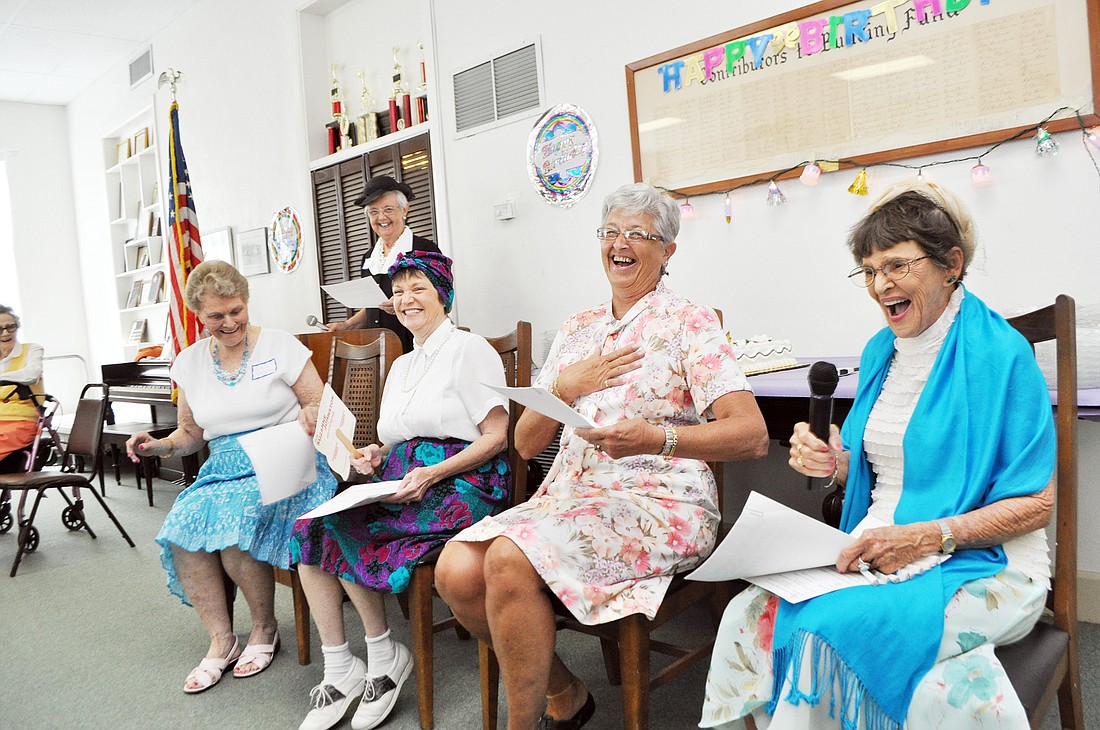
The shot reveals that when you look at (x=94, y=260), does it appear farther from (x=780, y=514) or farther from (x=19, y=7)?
(x=780, y=514)

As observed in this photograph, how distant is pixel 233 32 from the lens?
5.75 m

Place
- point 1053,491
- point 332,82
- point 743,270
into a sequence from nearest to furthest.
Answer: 1. point 1053,491
2. point 743,270
3. point 332,82

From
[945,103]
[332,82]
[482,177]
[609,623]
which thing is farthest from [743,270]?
[332,82]

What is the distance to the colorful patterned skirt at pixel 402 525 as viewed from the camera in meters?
2.01

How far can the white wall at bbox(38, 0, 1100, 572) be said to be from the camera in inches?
96.4

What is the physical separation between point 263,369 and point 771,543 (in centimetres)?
183

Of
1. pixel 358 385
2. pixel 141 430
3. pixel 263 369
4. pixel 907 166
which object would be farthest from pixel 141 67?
pixel 907 166

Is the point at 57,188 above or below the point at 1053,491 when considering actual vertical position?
above

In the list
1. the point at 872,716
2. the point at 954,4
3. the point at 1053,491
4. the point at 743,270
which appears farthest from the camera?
the point at 743,270

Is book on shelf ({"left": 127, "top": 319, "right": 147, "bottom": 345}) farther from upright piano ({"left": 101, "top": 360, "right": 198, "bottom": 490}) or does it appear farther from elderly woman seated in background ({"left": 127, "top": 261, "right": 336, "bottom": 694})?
elderly woman seated in background ({"left": 127, "top": 261, "right": 336, "bottom": 694})

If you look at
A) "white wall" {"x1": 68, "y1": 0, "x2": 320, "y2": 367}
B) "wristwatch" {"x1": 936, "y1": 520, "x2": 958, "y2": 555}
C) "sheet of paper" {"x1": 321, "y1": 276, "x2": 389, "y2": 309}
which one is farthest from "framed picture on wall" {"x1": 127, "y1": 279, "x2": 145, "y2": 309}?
"wristwatch" {"x1": 936, "y1": 520, "x2": 958, "y2": 555}

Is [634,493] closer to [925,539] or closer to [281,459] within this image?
[925,539]

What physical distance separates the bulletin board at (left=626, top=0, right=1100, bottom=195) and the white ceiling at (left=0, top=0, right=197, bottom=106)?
4575 millimetres

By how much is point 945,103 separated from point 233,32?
4.91m
